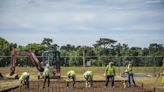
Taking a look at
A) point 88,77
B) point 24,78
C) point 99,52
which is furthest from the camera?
point 99,52

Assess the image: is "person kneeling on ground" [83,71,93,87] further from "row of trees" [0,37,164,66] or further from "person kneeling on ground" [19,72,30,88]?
"row of trees" [0,37,164,66]

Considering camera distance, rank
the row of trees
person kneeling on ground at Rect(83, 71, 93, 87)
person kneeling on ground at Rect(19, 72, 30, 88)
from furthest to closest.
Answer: the row of trees < person kneeling on ground at Rect(83, 71, 93, 87) < person kneeling on ground at Rect(19, 72, 30, 88)

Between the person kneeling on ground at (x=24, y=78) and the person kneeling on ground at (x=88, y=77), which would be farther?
the person kneeling on ground at (x=88, y=77)

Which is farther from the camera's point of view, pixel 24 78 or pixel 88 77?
pixel 88 77

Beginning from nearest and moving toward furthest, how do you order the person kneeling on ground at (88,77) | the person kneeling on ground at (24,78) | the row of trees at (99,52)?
1. the person kneeling on ground at (24,78)
2. the person kneeling on ground at (88,77)
3. the row of trees at (99,52)

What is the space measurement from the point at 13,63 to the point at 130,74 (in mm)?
12498

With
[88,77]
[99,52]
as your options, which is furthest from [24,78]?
[99,52]

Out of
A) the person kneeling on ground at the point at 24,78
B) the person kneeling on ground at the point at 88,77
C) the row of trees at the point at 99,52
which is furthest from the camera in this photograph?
the row of trees at the point at 99,52

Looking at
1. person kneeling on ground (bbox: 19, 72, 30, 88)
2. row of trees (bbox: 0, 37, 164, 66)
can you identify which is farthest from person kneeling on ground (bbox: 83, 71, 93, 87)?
row of trees (bbox: 0, 37, 164, 66)

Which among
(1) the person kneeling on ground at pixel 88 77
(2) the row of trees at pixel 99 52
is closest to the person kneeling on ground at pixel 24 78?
(1) the person kneeling on ground at pixel 88 77

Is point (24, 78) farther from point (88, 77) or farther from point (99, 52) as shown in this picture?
point (99, 52)

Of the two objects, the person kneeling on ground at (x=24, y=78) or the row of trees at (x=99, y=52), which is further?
the row of trees at (x=99, y=52)

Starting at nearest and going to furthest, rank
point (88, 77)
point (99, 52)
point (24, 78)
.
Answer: point (24, 78) < point (88, 77) < point (99, 52)

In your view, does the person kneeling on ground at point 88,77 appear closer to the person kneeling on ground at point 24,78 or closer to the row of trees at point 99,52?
the person kneeling on ground at point 24,78
